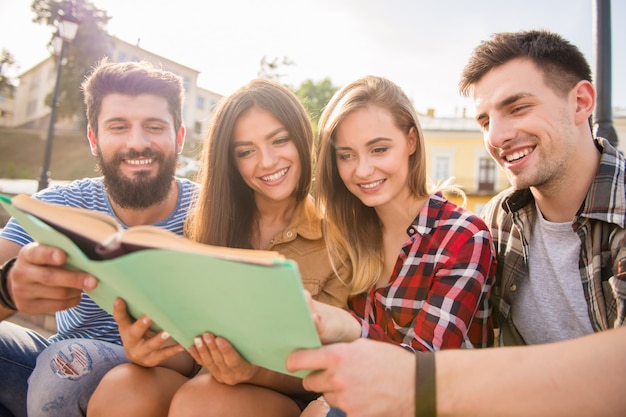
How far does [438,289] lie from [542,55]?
3.69 ft

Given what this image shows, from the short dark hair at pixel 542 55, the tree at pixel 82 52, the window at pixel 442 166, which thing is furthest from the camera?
the tree at pixel 82 52

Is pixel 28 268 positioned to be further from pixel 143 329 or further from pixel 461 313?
pixel 461 313

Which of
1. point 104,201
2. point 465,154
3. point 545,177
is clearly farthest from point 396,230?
point 465,154

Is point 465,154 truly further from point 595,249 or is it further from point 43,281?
point 43,281

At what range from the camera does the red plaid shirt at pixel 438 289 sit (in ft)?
5.32

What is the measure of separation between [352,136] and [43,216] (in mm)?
1383

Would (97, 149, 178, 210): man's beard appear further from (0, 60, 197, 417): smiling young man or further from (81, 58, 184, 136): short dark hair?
(81, 58, 184, 136): short dark hair

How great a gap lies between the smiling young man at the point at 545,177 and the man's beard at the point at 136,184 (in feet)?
5.63

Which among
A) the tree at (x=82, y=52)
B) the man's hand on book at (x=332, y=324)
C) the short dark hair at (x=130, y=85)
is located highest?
the tree at (x=82, y=52)

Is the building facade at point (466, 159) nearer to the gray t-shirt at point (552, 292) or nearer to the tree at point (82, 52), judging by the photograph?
the tree at point (82, 52)

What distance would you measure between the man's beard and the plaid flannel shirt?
71.1 inches

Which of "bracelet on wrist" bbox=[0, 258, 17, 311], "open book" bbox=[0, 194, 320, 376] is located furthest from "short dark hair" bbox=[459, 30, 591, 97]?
"bracelet on wrist" bbox=[0, 258, 17, 311]

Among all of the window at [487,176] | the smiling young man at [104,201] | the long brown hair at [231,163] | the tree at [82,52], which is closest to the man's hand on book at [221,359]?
the smiling young man at [104,201]

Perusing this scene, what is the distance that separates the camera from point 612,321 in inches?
63.0
